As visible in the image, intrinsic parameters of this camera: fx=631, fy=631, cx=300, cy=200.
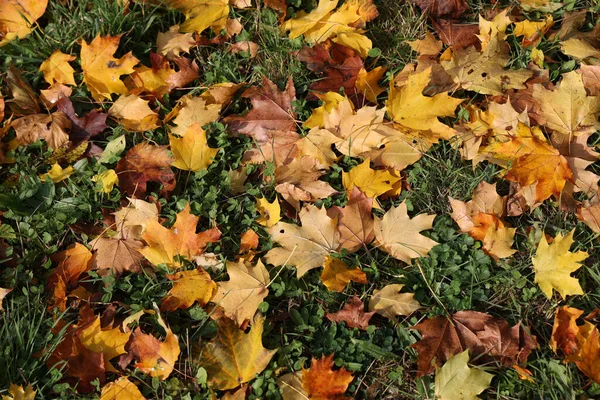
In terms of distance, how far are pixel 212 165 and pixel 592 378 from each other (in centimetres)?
156

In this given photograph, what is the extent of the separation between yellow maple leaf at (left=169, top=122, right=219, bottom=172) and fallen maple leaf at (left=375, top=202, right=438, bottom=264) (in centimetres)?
74

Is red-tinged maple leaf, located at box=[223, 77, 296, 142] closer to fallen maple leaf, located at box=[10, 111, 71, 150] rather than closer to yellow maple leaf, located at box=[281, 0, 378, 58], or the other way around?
yellow maple leaf, located at box=[281, 0, 378, 58]

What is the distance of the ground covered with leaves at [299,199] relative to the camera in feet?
6.86

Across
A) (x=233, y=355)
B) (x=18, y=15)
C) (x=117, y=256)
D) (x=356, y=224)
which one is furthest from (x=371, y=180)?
(x=18, y=15)

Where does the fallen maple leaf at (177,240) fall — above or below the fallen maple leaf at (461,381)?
above

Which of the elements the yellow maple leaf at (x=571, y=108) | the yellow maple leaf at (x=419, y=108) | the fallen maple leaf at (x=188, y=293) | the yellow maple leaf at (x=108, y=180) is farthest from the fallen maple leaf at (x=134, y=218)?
the yellow maple leaf at (x=571, y=108)

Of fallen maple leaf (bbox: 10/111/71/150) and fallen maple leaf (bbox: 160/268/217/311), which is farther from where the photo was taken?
fallen maple leaf (bbox: 10/111/71/150)

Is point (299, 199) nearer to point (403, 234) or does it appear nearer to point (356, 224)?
point (356, 224)

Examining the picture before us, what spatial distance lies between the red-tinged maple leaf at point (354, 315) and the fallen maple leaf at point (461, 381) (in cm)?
31

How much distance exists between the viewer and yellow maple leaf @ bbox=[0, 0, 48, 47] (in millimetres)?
2844

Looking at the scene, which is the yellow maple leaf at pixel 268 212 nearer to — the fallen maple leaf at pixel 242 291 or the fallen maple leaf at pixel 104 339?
the fallen maple leaf at pixel 242 291

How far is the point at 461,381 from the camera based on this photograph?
6.47ft

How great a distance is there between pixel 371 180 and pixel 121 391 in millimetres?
1163

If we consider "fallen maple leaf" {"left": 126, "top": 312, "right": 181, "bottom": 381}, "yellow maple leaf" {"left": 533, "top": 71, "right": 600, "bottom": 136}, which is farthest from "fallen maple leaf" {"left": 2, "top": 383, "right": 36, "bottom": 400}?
"yellow maple leaf" {"left": 533, "top": 71, "right": 600, "bottom": 136}
